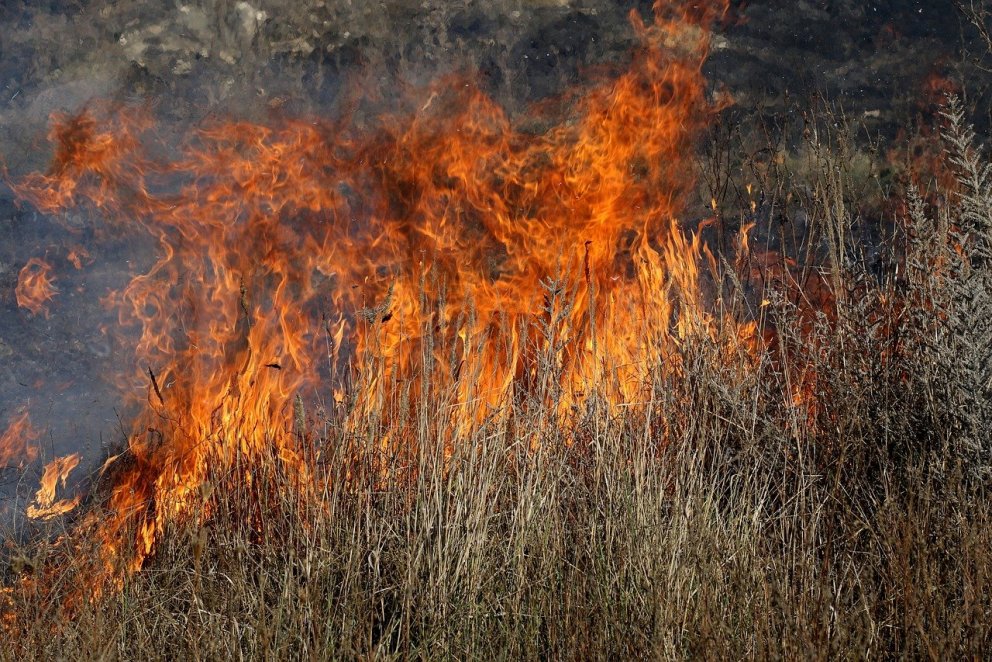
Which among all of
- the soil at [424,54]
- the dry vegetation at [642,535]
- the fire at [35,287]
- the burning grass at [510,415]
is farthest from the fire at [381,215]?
the dry vegetation at [642,535]

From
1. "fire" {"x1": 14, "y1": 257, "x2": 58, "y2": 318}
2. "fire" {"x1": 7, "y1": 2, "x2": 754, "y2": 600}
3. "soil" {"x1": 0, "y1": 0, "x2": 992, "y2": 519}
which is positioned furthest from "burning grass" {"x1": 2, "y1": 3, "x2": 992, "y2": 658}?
"fire" {"x1": 14, "y1": 257, "x2": 58, "y2": 318}

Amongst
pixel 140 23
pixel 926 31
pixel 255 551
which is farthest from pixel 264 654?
pixel 926 31

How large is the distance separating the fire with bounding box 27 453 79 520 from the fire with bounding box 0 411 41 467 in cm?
15

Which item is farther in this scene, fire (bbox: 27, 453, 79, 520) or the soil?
the soil

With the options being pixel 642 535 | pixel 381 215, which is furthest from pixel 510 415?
pixel 381 215

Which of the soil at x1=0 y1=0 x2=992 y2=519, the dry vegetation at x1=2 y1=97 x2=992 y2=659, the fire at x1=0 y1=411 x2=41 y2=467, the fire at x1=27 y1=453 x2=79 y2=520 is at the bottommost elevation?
the fire at x1=27 y1=453 x2=79 y2=520

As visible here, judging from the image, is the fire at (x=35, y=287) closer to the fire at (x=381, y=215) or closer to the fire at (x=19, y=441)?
the fire at (x=381, y=215)

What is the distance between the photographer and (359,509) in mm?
3371

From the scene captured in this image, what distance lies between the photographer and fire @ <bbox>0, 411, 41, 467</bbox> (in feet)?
17.0

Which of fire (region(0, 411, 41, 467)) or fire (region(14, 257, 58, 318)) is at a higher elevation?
fire (region(14, 257, 58, 318))

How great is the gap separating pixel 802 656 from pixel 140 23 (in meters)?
5.25

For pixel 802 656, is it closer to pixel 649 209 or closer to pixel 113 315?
pixel 649 209

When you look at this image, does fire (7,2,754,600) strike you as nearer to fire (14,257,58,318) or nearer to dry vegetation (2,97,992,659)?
fire (14,257,58,318)

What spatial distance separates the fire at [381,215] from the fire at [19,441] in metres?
0.22
